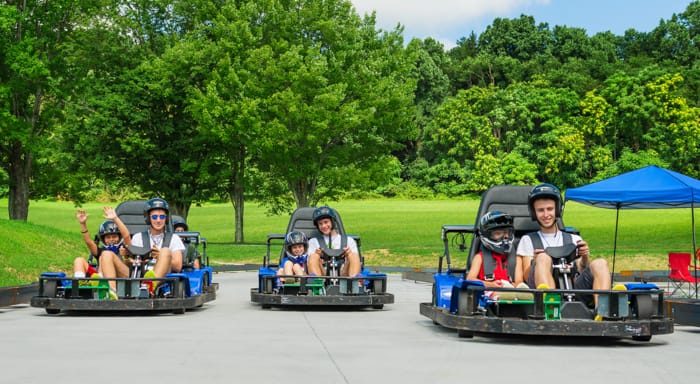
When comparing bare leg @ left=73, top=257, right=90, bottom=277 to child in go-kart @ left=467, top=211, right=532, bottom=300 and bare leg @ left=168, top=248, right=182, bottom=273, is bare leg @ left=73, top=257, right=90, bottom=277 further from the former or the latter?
child in go-kart @ left=467, top=211, right=532, bottom=300

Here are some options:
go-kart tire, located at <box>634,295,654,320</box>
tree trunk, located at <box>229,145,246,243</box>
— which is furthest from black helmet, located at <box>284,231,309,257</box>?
tree trunk, located at <box>229,145,246,243</box>

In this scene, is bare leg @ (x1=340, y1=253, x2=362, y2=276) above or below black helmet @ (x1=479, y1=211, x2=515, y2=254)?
below

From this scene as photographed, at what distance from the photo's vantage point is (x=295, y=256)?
15.5 metres

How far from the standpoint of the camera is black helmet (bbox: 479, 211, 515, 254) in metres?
11.5

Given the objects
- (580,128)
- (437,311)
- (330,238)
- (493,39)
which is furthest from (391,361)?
(493,39)

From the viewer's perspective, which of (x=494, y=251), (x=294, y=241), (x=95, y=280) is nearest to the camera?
(x=494, y=251)

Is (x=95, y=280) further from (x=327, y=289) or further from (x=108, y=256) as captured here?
(x=327, y=289)

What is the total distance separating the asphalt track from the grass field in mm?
9393

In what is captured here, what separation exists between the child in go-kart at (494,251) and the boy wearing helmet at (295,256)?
4.24 meters

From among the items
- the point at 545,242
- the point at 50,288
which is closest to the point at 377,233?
the point at 50,288

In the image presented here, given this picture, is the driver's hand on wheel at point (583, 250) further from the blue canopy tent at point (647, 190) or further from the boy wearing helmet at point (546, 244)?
the blue canopy tent at point (647, 190)

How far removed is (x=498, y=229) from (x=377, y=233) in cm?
4143

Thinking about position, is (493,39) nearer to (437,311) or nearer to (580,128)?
(580,128)

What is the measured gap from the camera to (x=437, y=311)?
36.8 feet
